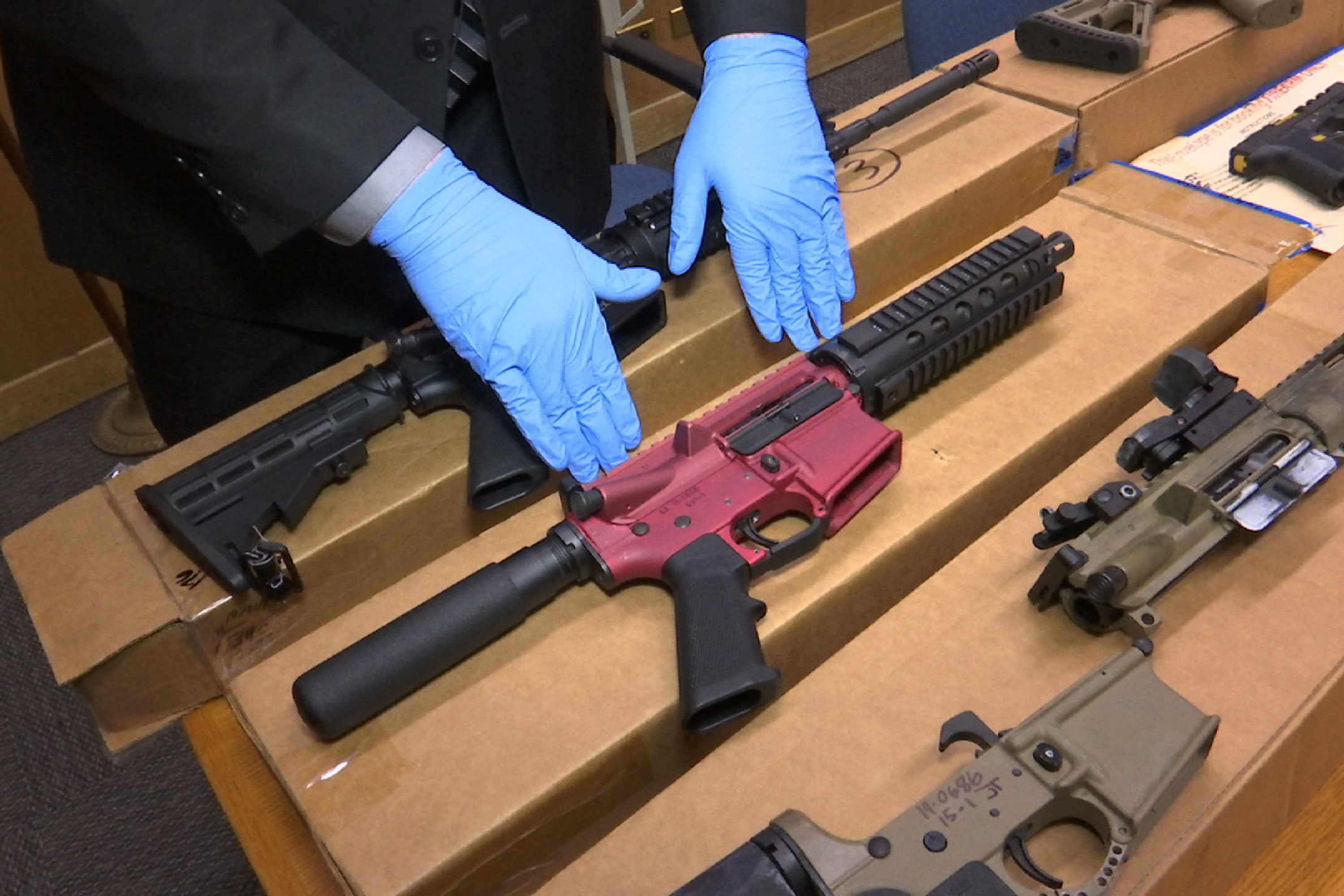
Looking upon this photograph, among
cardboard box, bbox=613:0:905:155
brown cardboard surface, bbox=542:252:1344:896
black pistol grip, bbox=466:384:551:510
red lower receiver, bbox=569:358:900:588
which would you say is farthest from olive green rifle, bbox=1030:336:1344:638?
cardboard box, bbox=613:0:905:155

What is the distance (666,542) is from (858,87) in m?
2.77

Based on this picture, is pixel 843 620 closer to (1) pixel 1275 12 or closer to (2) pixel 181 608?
(2) pixel 181 608

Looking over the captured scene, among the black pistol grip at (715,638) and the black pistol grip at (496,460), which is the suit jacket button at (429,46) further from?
the black pistol grip at (715,638)

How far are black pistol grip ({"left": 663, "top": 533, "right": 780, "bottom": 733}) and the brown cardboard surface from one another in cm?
3

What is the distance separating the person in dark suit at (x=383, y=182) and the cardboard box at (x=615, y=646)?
22 centimetres

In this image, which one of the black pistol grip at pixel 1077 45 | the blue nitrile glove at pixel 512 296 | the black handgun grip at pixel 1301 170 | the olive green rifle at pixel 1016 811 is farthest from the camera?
the black pistol grip at pixel 1077 45

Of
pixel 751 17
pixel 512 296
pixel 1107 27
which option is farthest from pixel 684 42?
pixel 512 296

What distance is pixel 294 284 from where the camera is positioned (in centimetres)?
114

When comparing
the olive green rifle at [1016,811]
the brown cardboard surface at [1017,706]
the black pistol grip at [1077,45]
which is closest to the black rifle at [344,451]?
the brown cardboard surface at [1017,706]

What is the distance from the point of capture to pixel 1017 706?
0.75 metres

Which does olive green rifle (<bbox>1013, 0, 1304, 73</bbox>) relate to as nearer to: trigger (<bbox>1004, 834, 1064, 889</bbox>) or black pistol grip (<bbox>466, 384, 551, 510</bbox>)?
black pistol grip (<bbox>466, 384, 551, 510</bbox>)

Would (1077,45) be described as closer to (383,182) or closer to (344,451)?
(383,182)

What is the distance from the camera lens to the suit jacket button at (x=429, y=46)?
1013 millimetres

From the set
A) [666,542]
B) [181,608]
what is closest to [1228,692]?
[666,542]
